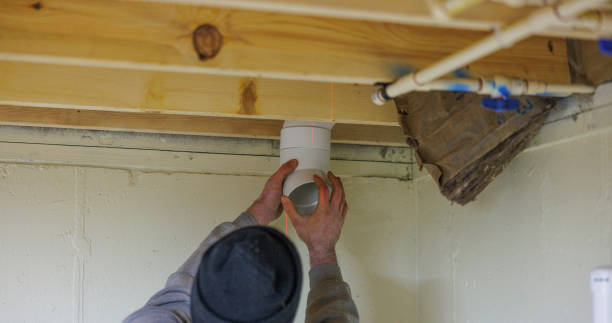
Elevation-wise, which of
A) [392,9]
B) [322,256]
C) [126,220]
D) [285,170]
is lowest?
[322,256]

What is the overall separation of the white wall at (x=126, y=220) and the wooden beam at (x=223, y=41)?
878 millimetres

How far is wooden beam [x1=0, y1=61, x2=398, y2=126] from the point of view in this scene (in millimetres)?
1424

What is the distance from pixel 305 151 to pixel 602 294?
0.86 meters

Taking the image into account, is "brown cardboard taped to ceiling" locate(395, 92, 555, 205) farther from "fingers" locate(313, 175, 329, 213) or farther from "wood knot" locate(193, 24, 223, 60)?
"wood knot" locate(193, 24, 223, 60)

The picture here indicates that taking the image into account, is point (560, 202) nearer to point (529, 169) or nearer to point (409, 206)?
point (529, 169)

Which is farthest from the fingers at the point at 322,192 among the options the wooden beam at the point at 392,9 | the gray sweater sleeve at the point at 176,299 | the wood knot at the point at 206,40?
the wooden beam at the point at 392,9

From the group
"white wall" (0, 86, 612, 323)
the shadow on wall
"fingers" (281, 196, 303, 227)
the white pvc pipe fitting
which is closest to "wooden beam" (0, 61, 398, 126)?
"fingers" (281, 196, 303, 227)

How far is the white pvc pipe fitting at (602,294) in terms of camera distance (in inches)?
41.4

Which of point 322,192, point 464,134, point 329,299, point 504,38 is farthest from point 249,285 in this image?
point 504,38

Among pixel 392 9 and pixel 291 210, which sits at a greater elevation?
pixel 392 9

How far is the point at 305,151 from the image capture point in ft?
5.56

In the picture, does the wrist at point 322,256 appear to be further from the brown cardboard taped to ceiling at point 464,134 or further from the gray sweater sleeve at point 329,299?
the brown cardboard taped to ceiling at point 464,134

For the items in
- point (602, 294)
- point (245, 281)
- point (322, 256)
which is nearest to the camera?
point (602, 294)

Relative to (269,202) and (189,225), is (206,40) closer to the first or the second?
(269,202)
